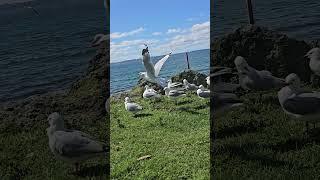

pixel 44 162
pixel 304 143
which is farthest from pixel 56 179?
pixel 304 143

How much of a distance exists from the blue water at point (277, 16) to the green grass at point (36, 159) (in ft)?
5.51

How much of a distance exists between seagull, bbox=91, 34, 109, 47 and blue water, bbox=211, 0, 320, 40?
1149mm

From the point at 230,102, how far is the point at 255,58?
0.55 metres

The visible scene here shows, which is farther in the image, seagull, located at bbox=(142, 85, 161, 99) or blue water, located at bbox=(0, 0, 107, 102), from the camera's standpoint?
seagull, located at bbox=(142, 85, 161, 99)

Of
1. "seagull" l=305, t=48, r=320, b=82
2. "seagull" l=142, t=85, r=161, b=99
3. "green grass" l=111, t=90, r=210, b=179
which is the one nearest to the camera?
"green grass" l=111, t=90, r=210, b=179

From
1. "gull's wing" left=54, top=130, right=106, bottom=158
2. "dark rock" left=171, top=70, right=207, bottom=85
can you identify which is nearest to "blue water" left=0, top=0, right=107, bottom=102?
"gull's wing" left=54, top=130, right=106, bottom=158

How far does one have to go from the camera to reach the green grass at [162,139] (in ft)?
17.1

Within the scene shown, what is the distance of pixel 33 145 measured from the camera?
5.44 metres

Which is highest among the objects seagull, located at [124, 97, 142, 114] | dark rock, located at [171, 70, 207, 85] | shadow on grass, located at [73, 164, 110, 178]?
dark rock, located at [171, 70, 207, 85]

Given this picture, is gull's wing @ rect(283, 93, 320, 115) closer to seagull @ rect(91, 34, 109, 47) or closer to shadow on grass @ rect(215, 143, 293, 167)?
shadow on grass @ rect(215, 143, 293, 167)

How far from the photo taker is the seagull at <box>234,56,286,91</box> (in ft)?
17.9

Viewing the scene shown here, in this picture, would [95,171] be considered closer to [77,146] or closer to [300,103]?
[77,146]

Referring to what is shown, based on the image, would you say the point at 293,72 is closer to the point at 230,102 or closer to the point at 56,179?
the point at 230,102

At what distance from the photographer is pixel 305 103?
4.88 metres
